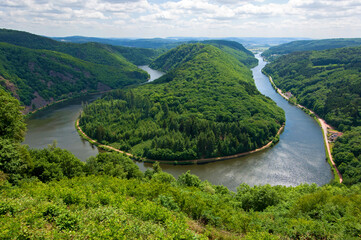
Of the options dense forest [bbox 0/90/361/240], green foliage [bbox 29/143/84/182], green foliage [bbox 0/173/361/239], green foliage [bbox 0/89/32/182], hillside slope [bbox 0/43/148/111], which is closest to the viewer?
green foliage [bbox 0/173/361/239]

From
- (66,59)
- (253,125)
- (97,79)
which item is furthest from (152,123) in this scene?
(66,59)

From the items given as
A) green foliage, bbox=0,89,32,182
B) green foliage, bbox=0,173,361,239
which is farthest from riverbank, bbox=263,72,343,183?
green foliage, bbox=0,89,32,182

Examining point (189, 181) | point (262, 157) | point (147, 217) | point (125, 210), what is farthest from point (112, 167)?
point (262, 157)

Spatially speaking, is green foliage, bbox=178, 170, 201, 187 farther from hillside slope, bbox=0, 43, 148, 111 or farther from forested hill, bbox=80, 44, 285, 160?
hillside slope, bbox=0, 43, 148, 111

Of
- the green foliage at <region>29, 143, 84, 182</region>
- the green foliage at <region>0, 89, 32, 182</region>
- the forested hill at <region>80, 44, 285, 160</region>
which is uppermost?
the green foliage at <region>0, 89, 32, 182</region>

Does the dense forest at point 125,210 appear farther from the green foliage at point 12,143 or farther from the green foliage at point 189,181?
the green foliage at point 189,181

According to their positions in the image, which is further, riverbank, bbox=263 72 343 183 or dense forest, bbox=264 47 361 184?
dense forest, bbox=264 47 361 184

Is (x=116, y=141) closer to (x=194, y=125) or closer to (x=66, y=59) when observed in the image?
(x=194, y=125)
